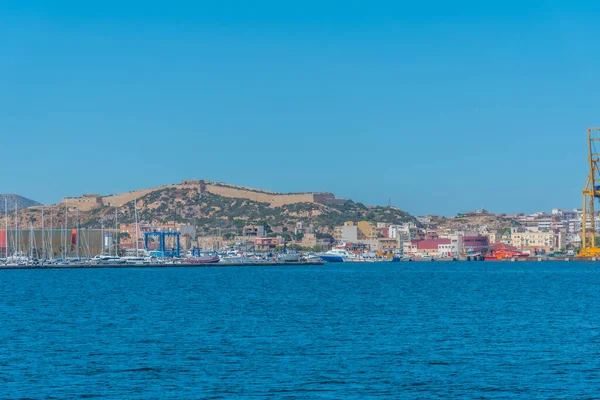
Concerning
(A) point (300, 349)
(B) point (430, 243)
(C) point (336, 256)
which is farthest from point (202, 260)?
(A) point (300, 349)

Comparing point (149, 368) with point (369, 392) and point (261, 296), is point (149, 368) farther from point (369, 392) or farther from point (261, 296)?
point (261, 296)

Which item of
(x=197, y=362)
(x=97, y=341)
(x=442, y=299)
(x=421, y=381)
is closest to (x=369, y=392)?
(x=421, y=381)

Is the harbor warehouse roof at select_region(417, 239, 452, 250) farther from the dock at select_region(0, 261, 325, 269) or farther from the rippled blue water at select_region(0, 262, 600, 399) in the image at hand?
the rippled blue water at select_region(0, 262, 600, 399)

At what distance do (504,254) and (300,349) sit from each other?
138m

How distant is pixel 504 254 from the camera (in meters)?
160

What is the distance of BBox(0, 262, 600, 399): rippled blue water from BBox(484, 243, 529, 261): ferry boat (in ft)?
380

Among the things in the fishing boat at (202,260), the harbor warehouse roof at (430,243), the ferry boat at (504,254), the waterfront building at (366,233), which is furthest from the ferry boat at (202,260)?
the waterfront building at (366,233)

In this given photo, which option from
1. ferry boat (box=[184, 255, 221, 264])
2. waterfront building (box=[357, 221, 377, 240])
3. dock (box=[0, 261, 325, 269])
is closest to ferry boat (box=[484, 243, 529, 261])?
waterfront building (box=[357, 221, 377, 240])

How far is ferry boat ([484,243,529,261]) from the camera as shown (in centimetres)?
15788

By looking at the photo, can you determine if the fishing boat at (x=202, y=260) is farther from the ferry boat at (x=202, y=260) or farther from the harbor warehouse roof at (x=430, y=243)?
the harbor warehouse roof at (x=430, y=243)

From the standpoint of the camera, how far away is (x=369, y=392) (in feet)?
65.1

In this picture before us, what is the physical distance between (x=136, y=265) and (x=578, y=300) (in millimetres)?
69648

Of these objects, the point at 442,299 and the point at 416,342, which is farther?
the point at 442,299

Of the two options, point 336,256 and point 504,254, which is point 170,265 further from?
point 504,254
